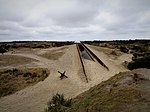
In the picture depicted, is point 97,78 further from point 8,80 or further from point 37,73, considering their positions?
point 8,80

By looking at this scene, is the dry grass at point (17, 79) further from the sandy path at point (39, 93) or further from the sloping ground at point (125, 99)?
the sloping ground at point (125, 99)

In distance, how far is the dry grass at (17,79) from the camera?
20.5m

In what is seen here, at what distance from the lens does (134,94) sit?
10.3 meters

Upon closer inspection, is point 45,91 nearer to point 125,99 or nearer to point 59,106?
point 59,106

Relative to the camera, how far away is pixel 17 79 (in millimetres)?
23453

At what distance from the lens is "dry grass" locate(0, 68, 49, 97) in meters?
20.5

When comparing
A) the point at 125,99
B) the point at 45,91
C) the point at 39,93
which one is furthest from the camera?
the point at 45,91

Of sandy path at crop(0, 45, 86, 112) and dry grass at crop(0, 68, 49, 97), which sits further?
dry grass at crop(0, 68, 49, 97)

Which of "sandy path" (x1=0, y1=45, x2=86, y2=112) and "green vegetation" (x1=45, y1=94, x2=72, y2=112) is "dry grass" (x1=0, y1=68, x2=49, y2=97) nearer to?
"sandy path" (x1=0, y1=45, x2=86, y2=112)

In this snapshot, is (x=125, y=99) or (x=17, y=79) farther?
(x=17, y=79)

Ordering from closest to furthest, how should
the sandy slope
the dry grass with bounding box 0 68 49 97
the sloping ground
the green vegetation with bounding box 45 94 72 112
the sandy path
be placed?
1. the sloping ground
2. the green vegetation with bounding box 45 94 72 112
3. the sandy path
4. the sandy slope
5. the dry grass with bounding box 0 68 49 97

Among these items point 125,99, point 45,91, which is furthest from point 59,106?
point 45,91

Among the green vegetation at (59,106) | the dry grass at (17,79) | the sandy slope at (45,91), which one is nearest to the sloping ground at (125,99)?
the green vegetation at (59,106)

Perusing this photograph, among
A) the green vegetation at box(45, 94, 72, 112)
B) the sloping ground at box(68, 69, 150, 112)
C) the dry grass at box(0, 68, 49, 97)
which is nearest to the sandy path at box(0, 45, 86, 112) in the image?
the dry grass at box(0, 68, 49, 97)
